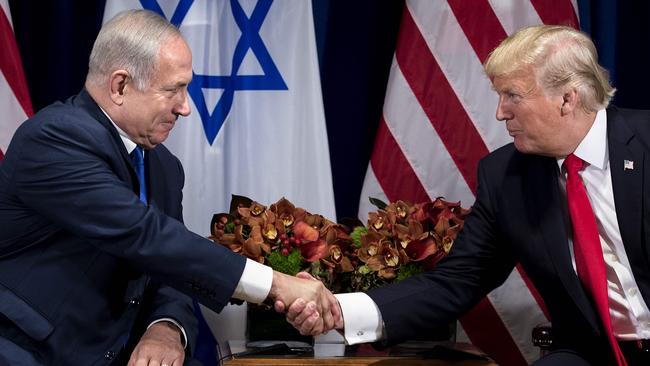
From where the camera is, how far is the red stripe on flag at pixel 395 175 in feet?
12.4

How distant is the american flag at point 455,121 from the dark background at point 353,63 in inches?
11.0

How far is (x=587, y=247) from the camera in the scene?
2869mm

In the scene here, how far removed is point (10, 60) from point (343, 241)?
1.28 m

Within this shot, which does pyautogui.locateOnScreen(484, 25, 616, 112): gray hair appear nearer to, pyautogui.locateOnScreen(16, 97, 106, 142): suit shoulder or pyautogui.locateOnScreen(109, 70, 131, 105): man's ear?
pyautogui.locateOnScreen(109, 70, 131, 105): man's ear

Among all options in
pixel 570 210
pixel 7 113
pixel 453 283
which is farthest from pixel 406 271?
pixel 7 113

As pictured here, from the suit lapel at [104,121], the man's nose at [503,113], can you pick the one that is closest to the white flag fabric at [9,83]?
the suit lapel at [104,121]

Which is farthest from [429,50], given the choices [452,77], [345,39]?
[345,39]

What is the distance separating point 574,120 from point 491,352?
1100 mm

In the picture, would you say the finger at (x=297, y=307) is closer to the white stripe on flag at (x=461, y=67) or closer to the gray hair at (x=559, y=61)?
the gray hair at (x=559, y=61)

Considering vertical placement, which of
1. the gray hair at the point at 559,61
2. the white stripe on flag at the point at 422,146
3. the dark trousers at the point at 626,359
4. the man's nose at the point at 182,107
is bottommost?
the dark trousers at the point at 626,359

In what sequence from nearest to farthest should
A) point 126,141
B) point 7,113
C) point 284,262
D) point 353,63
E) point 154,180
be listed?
point 126,141 → point 154,180 → point 284,262 → point 7,113 → point 353,63

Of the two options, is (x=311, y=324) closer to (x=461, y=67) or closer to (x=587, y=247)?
(x=587, y=247)

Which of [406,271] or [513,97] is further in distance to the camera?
[406,271]

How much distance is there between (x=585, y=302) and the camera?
2908mm
